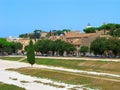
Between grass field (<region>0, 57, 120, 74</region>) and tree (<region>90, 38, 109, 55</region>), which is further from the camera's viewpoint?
tree (<region>90, 38, 109, 55</region>)

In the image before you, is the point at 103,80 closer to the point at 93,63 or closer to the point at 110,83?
the point at 110,83

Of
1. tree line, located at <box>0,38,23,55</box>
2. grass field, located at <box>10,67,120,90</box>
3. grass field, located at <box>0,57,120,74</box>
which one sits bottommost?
grass field, located at <box>10,67,120,90</box>

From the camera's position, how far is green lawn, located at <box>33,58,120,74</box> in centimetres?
7531

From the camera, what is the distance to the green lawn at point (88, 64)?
75312 millimetres

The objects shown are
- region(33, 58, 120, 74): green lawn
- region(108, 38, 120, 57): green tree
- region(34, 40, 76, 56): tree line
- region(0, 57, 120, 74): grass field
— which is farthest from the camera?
region(34, 40, 76, 56): tree line

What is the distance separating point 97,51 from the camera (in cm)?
10838

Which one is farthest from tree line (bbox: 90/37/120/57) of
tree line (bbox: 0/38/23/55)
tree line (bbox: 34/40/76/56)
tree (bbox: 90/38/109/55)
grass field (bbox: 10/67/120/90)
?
tree line (bbox: 0/38/23/55)

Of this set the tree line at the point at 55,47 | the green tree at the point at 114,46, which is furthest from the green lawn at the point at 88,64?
the tree line at the point at 55,47

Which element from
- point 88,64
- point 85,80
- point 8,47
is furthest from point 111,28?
point 85,80

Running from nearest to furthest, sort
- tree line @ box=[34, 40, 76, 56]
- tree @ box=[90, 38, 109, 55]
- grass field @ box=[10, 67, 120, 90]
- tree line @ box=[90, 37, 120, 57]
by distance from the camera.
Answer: grass field @ box=[10, 67, 120, 90]
tree line @ box=[90, 37, 120, 57]
tree @ box=[90, 38, 109, 55]
tree line @ box=[34, 40, 76, 56]

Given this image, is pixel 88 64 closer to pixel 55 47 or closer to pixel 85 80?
pixel 85 80

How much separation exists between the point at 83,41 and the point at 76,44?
4310 mm

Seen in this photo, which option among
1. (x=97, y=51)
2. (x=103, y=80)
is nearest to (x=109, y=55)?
(x=97, y=51)

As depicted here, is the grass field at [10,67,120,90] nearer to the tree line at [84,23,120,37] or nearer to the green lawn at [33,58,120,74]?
the green lawn at [33,58,120,74]
